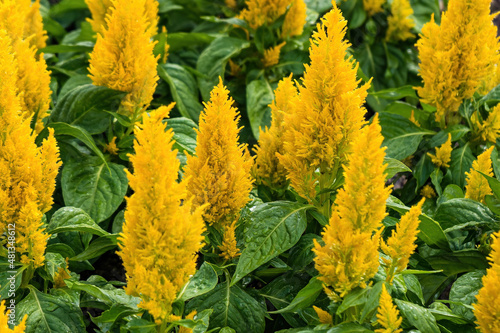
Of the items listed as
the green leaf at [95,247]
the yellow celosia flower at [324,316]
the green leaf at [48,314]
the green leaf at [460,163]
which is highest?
the green leaf at [460,163]

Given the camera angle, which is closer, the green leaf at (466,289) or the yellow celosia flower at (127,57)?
the green leaf at (466,289)

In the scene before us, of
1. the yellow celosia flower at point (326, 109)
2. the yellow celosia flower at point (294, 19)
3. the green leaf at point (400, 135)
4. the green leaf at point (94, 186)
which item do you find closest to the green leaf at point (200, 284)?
the yellow celosia flower at point (326, 109)

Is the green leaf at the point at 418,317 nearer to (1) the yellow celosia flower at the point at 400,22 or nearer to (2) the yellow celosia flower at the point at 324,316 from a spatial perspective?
(2) the yellow celosia flower at the point at 324,316

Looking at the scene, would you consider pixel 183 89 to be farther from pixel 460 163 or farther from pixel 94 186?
pixel 460 163

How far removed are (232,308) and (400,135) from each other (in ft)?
4.95

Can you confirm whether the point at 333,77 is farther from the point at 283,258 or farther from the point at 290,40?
the point at 290,40

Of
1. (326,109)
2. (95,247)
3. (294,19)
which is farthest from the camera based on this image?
(294,19)

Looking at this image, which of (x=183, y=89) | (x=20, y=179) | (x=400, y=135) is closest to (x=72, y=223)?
(x=20, y=179)

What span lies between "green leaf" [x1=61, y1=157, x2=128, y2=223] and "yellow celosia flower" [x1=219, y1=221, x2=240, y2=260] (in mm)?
720

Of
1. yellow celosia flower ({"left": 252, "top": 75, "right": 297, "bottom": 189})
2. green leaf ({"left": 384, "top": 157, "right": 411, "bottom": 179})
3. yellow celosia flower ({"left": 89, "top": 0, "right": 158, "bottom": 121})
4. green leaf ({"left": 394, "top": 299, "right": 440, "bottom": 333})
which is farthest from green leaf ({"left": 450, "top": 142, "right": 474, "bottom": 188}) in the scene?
yellow celosia flower ({"left": 89, "top": 0, "right": 158, "bottom": 121})

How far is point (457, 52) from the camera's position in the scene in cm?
311

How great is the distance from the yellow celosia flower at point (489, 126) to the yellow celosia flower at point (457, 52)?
0.46ft

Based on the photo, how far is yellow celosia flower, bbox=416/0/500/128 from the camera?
3080mm

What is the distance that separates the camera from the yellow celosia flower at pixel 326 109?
2318mm
